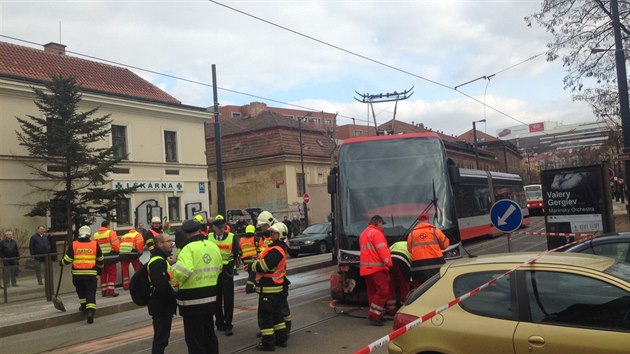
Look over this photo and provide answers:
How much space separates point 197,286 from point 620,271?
4.05 metres

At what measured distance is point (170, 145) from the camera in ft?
103

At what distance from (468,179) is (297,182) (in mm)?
23312

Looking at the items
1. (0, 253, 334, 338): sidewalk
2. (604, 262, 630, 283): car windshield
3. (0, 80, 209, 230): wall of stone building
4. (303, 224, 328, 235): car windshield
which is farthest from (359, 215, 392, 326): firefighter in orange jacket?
(0, 80, 209, 230): wall of stone building

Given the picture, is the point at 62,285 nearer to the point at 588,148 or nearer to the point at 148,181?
the point at 148,181

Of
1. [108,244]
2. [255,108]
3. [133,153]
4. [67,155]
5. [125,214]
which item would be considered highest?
[255,108]

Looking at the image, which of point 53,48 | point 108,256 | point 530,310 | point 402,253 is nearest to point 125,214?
point 53,48

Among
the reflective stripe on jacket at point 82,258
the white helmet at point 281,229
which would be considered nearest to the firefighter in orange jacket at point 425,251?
the white helmet at point 281,229

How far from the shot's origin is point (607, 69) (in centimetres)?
1792

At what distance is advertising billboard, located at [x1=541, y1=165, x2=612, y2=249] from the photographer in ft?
44.4

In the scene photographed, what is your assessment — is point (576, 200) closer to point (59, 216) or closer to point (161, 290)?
point (161, 290)

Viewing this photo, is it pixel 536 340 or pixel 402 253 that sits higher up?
pixel 402 253

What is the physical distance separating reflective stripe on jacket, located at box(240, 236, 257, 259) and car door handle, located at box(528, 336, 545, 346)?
6937 millimetres

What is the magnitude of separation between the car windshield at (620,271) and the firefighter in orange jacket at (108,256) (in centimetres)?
1188

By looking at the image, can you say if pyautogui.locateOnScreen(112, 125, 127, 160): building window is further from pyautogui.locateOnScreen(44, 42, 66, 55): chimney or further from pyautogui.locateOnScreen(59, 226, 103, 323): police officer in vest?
pyautogui.locateOnScreen(59, 226, 103, 323): police officer in vest
